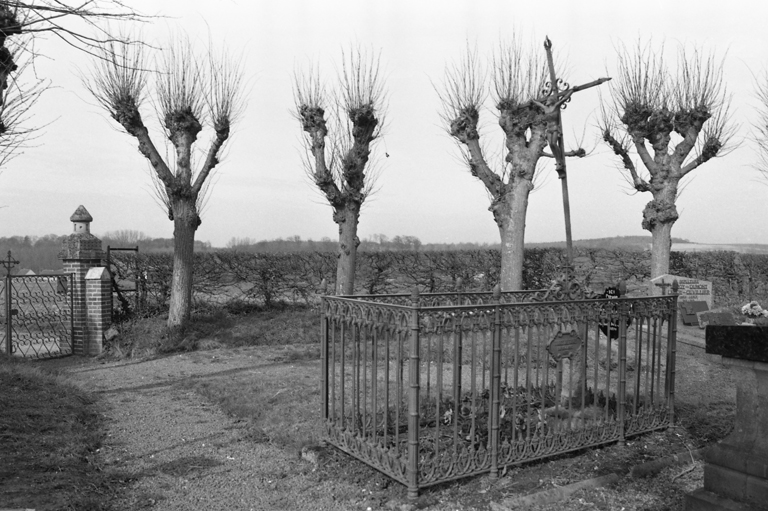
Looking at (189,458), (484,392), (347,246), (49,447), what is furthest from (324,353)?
(347,246)

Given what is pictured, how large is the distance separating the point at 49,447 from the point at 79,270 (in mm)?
6557

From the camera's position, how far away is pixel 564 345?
5004 mm

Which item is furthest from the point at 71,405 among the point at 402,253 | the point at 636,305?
the point at 402,253

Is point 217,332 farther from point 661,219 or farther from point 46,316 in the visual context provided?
point 661,219

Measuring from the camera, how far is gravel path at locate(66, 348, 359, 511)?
4320 mm

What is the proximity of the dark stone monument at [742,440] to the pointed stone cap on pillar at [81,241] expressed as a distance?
10607 millimetres

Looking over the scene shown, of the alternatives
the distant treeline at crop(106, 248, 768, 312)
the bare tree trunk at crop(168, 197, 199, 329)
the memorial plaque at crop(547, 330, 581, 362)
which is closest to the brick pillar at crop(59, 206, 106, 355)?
the bare tree trunk at crop(168, 197, 199, 329)

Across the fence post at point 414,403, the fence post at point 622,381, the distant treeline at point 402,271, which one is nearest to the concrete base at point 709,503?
the fence post at point 622,381

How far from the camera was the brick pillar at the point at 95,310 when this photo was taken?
11.0m

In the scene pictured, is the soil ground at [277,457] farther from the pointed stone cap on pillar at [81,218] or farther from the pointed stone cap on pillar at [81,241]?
the pointed stone cap on pillar at [81,218]

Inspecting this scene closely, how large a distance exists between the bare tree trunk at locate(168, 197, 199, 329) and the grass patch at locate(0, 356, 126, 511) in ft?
12.4

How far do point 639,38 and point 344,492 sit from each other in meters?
13.1

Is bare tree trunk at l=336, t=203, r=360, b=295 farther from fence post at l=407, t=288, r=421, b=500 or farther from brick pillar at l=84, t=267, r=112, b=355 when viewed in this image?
fence post at l=407, t=288, r=421, b=500

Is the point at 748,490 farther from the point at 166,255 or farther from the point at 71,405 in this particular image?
the point at 166,255
